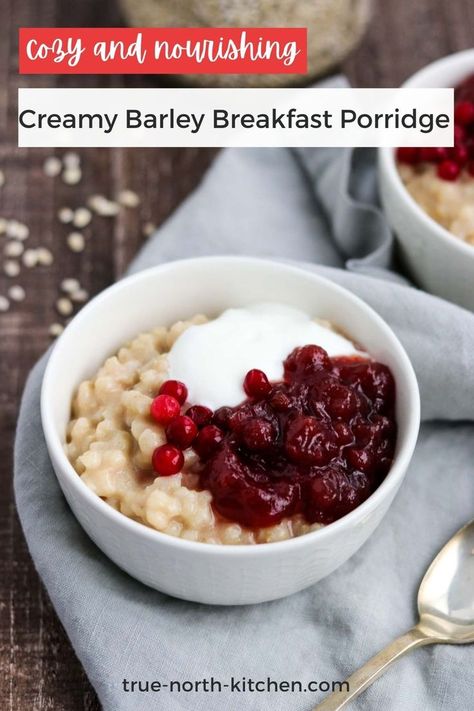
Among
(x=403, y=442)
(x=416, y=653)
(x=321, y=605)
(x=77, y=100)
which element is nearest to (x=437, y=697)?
(x=416, y=653)

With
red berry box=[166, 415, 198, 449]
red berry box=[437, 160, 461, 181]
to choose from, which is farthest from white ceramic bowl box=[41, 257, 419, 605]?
red berry box=[437, 160, 461, 181]

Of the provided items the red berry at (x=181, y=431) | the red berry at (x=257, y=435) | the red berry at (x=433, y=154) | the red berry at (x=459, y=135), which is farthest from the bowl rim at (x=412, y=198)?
the red berry at (x=181, y=431)

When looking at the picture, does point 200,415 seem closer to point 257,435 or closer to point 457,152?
point 257,435

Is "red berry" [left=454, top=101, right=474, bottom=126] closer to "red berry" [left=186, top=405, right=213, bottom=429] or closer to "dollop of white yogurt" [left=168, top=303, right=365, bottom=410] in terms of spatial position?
"dollop of white yogurt" [left=168, top=303, right=365, bottom=410]

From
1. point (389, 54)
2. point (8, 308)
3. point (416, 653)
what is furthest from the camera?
point (389, 54)

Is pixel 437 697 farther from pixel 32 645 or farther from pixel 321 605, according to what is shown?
pixel 32 645

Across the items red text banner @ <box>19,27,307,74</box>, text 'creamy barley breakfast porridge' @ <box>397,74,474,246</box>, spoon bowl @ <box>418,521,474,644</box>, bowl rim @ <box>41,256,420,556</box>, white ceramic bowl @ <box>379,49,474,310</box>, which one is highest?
red text banner @ <box>19,27,307,74</box>

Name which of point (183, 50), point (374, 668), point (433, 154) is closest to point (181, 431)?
point (374, 668)
